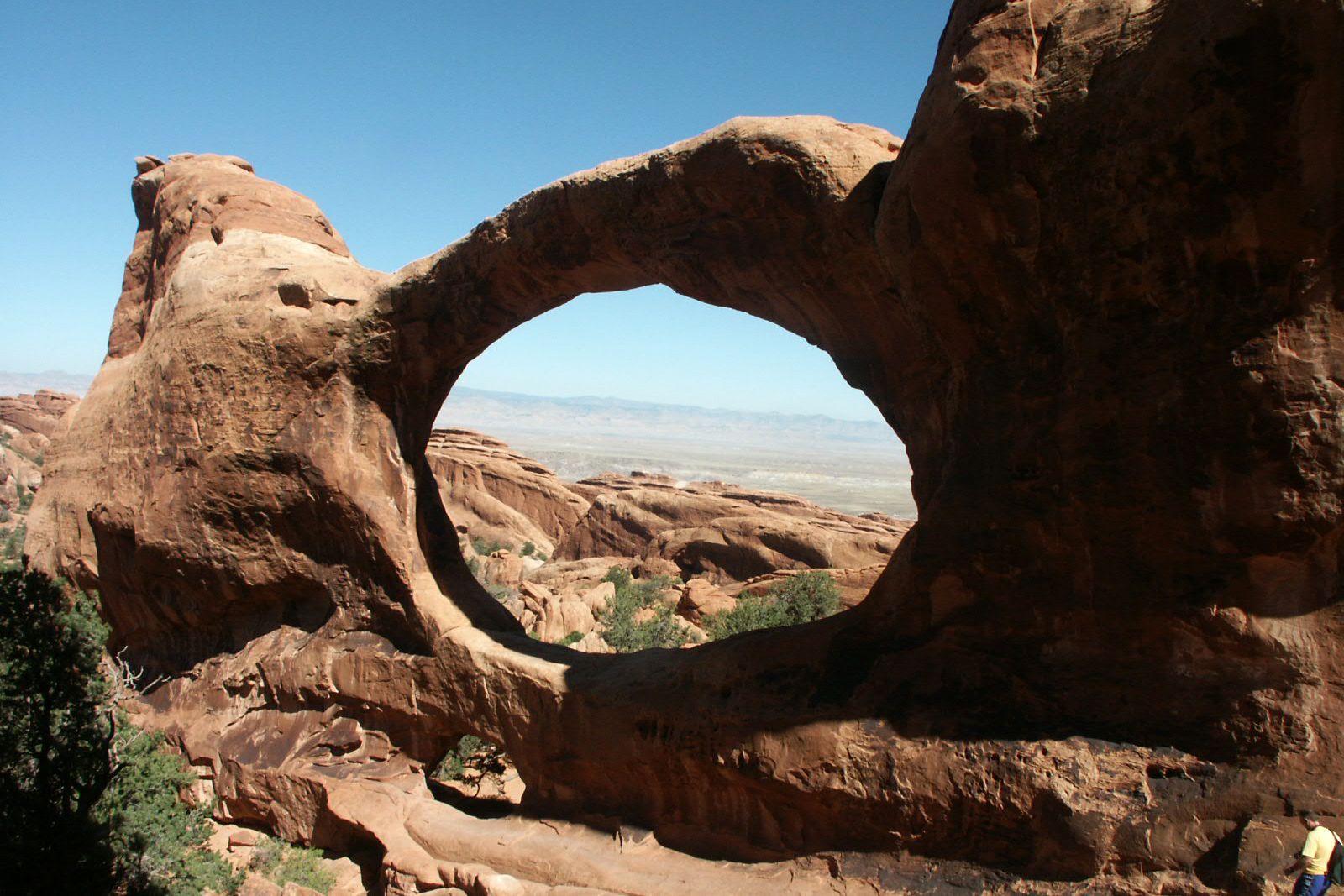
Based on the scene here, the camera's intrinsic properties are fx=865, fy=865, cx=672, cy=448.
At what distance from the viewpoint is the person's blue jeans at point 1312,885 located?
3.49 meters

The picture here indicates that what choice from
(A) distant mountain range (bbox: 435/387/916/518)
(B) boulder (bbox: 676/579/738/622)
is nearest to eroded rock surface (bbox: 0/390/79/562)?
(B) boulder (bbox: 676/579/738/622)

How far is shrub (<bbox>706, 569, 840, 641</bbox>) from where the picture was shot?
13.3 metres

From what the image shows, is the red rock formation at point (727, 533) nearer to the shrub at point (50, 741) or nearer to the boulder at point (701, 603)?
the boulder at point (701, 603)

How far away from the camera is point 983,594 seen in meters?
4.92

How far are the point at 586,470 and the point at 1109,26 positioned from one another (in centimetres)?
8165

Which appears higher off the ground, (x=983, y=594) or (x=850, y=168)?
(x=850, y=168)

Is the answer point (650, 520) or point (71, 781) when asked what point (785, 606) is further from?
point (650, 520)

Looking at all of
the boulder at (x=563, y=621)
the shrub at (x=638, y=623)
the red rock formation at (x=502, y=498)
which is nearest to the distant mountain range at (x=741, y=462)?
the red rock formation at (x=502, y=498)

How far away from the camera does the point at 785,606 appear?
14.1 metres

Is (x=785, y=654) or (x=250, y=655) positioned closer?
(x=785, y=654)

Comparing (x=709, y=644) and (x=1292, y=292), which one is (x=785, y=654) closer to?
(x=709, y=644)

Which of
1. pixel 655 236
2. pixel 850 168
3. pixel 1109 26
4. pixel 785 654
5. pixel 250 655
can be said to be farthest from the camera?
pixel 250 655

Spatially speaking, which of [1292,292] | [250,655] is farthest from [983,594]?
[250,655]

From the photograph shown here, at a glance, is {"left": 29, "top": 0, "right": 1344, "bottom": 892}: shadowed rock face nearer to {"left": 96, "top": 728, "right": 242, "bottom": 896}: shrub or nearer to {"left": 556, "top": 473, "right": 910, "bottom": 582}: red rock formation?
{"left": 96, "top": 728, "right": 242, "bottom": 896}: shrub
